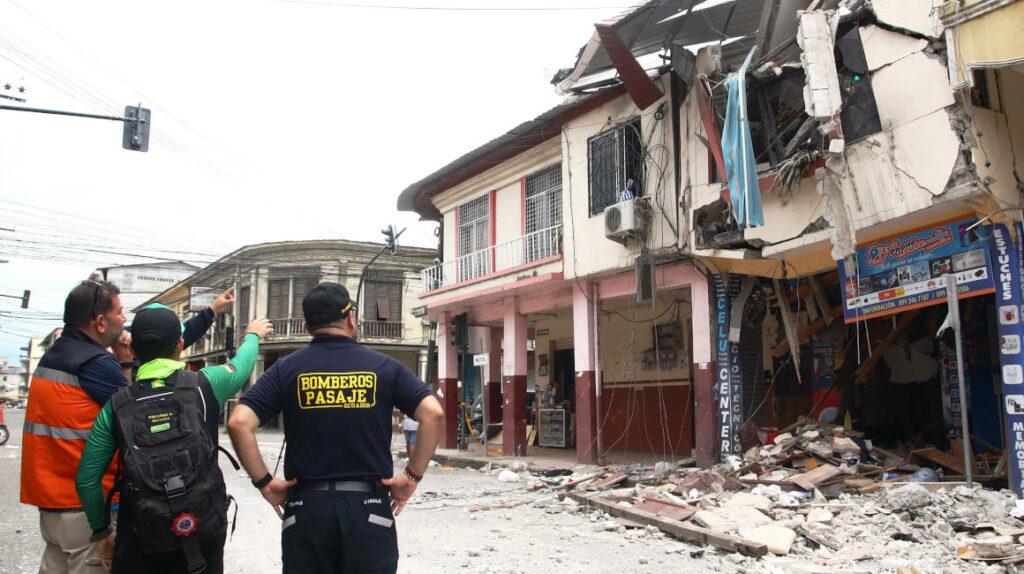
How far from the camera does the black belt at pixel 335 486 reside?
2.87 metres

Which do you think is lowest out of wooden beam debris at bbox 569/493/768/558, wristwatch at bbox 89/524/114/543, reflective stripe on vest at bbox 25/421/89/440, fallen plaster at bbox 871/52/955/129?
wooden beam debris at bbox 569/493/768/558

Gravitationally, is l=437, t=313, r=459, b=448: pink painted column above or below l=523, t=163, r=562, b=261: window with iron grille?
below

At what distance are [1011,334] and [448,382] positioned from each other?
1320 cm

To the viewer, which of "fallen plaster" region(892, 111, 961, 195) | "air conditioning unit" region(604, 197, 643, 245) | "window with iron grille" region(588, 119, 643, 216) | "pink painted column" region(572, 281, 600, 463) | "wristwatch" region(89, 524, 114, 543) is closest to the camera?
"wristwatch" region(89, 524, 114, 543)

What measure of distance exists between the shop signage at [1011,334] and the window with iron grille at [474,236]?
35.6 ft

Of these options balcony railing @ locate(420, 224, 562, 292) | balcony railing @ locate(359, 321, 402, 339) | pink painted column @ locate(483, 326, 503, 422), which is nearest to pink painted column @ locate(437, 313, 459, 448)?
pink painted column @ locate(483, 326, 503, 422)

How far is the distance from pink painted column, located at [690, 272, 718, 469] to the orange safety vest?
9.97 m

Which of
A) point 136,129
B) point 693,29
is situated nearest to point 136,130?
point 136,129

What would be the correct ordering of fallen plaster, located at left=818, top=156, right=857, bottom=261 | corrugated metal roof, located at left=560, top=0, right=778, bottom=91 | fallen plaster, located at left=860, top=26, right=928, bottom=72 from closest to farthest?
fallen plaster, located at left=860, top=26, right=928, bottom=72, fallen plaster, located at left=818, top=156, right=857, bottom=261, corrugated metal roof, located at left=560, top=0, right=778, bottom=91

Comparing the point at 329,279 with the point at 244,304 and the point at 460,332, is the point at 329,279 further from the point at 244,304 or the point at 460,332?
the point at 460,332

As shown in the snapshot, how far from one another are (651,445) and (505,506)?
6.95 metres

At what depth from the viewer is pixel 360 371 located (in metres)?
3.02

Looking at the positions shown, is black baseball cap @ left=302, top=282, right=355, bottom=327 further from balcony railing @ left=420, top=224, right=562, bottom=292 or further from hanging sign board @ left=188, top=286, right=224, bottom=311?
hanging sign board @ left=188, top=286, right=224, bottom=311

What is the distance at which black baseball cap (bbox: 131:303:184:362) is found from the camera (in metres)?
3.15
